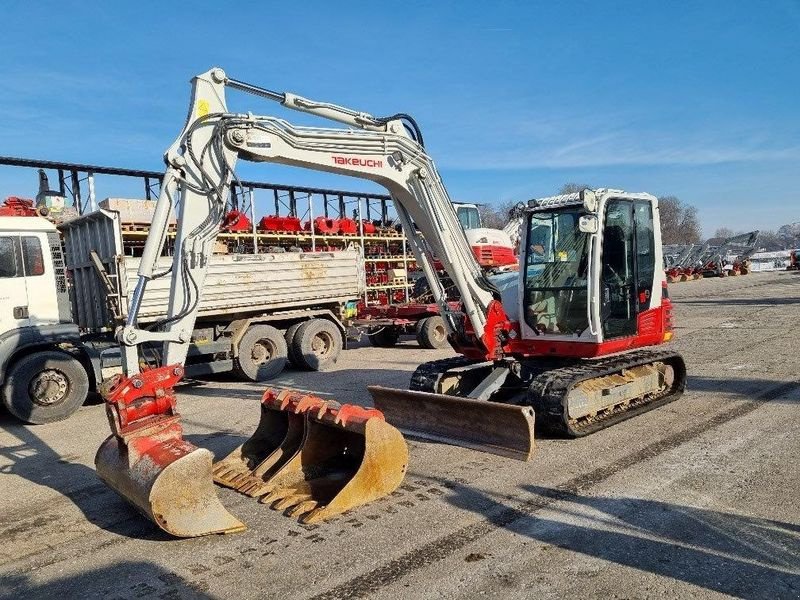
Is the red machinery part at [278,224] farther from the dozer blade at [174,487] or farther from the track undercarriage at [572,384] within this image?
the dozer blade at [174,487]

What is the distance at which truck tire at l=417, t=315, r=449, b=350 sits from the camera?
13.9m

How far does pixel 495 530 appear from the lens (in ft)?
A: 14.0

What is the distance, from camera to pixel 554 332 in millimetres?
7051

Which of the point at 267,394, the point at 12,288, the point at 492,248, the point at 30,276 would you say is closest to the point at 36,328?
the point at 12,288

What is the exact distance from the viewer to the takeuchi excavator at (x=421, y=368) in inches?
187

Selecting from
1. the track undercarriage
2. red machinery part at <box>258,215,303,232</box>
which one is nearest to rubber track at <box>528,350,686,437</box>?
the track undercarriage

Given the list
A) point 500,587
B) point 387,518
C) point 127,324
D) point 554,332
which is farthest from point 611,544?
point 127,324

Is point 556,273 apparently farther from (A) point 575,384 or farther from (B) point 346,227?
(B) point 346,227

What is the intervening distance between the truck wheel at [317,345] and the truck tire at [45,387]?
3.81 m

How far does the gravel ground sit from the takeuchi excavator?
29 cm

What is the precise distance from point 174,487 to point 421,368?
11.6 ft

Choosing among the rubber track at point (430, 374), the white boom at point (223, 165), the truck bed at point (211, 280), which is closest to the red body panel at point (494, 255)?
the truck bed at point (211, 280)

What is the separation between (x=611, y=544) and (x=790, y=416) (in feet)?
12.9

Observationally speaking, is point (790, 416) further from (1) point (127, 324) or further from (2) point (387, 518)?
(1) point (127, 324)
